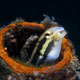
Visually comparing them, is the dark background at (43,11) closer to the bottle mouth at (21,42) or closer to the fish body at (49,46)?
the bottle mouth at (21,42)

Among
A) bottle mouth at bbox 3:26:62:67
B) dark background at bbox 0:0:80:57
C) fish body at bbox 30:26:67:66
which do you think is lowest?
fish body at bbox 30:26:67:66

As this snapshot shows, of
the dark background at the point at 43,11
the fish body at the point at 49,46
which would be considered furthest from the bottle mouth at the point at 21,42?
the dark background at the point at 43,11

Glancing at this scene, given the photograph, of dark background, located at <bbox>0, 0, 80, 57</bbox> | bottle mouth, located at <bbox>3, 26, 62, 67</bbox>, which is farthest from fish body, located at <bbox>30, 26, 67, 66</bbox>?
dark background, located at <bbox>0, 0, 80, 57</bbox>

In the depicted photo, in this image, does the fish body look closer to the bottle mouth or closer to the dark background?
the bottle mouth

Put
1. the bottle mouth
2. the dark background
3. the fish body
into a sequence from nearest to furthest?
the fish body < the bottle mouth < the dark background

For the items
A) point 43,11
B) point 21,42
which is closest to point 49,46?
point 21,42

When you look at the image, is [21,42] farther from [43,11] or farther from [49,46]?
[43,11]

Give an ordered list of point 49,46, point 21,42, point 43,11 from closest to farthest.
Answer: point 49,46 → point 21,42 → point 43,11

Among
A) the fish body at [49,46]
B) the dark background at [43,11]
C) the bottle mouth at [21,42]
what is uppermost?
the dark background at [43,11]
